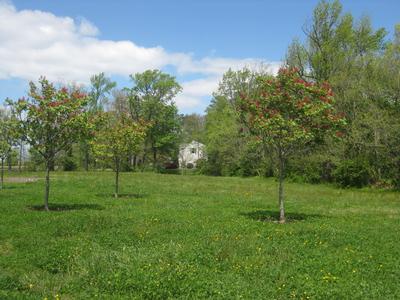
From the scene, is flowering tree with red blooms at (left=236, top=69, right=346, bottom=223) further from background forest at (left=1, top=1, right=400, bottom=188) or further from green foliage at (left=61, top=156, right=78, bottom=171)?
green foliage at (left=61, top=156, right=78, bottom=171)

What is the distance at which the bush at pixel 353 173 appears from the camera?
33844mm

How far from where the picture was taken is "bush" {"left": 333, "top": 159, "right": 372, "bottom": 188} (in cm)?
3384

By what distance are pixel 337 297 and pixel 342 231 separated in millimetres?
6008

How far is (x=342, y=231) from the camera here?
44.1ft

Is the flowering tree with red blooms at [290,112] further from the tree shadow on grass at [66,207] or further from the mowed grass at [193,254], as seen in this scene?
the tree shadow on grass at [66,207]

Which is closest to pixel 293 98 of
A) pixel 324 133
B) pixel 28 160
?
pixel 324 133

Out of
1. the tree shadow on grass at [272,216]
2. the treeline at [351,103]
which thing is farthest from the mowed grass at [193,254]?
the treeline at [351,103]

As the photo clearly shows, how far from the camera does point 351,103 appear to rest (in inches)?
1389

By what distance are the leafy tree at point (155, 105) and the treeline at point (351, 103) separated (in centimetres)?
1856

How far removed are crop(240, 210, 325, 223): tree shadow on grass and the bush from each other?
17.9 metres

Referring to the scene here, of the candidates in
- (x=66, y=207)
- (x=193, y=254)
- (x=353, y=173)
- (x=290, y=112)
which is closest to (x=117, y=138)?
(x=66, y=207)

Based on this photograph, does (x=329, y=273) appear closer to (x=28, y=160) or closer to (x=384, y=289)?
(x=384, y=289)

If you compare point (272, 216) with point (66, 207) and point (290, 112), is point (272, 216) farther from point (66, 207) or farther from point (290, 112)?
point (66, 207)

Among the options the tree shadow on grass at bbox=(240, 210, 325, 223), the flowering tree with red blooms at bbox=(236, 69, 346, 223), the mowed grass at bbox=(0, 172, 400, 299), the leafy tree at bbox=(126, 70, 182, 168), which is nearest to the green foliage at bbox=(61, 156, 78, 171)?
the leafy tree at bbox=(126, 70, 182, 168)
